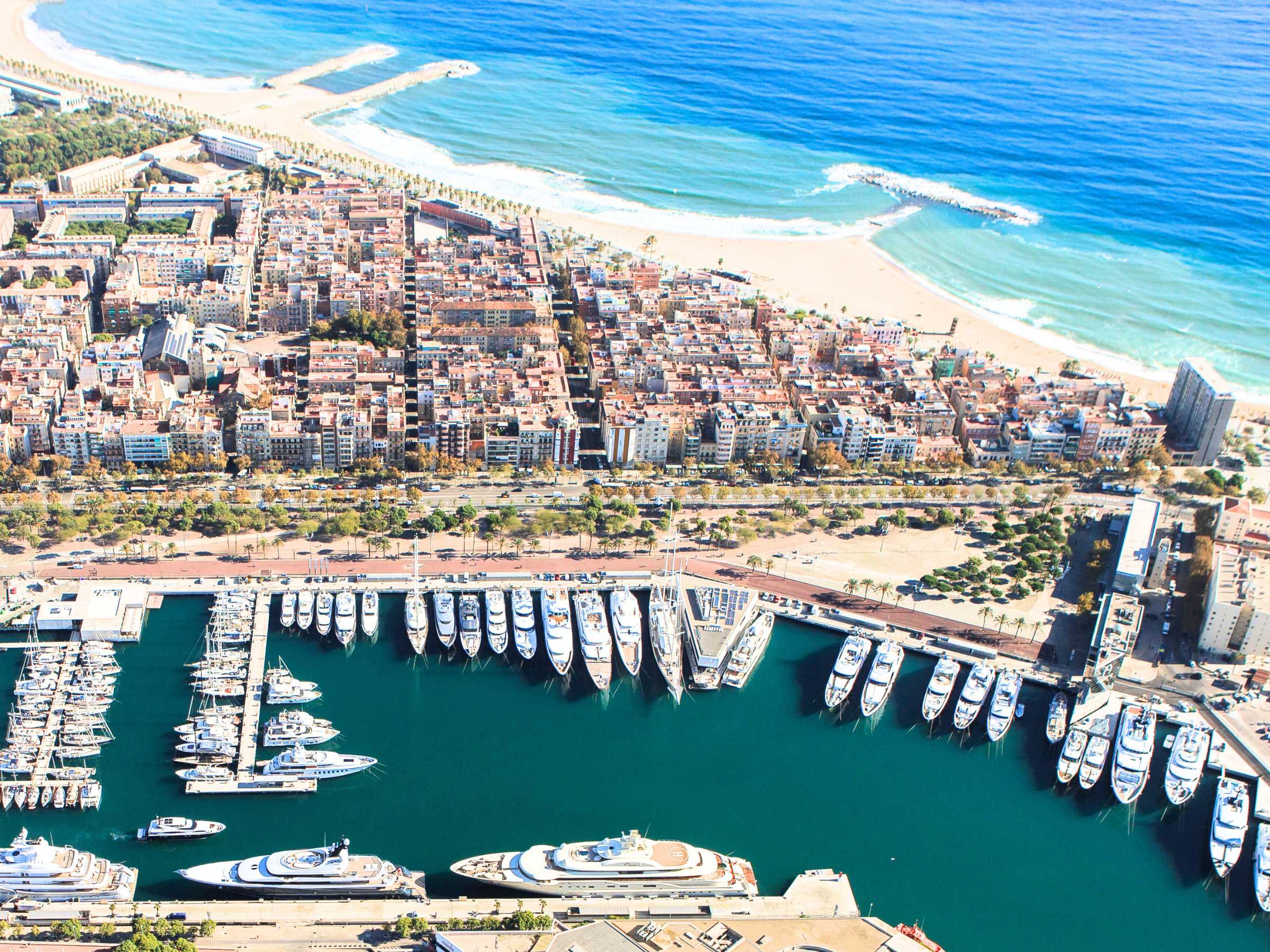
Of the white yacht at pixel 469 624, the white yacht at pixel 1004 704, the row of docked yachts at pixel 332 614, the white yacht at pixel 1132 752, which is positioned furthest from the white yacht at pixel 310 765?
the white yacht at pixel 1132 752

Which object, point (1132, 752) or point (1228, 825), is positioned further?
point (1132, 752)

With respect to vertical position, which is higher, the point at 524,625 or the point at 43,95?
the point at 43,95

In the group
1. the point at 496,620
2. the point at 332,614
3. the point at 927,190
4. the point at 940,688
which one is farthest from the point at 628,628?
the point at 927,190

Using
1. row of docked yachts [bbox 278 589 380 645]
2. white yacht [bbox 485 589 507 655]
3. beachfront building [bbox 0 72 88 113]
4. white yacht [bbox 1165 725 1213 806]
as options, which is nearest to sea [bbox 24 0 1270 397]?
beachfront building [bbox 0 72 88 113]

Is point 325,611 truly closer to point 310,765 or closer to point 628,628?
point 310,765

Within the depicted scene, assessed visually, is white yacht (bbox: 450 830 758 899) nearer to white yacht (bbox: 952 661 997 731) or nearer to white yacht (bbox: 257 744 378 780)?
white yacht (bbox: 257 744 378 780)

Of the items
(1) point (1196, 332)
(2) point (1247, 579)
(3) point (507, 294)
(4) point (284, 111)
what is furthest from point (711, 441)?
(4) point (284, 111)
